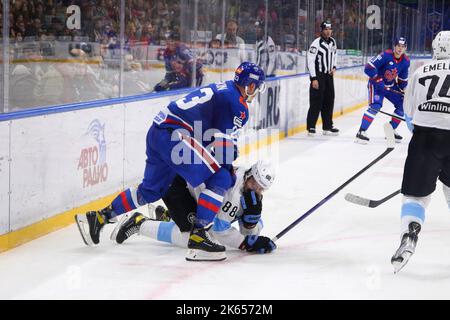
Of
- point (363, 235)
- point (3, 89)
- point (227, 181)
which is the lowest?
point (363, 235)

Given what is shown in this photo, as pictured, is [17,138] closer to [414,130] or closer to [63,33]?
[63,33]

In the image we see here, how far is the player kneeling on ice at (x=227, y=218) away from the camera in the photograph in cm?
421

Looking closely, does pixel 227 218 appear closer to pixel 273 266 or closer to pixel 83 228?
pixel 273 266

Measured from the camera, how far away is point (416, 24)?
20.1 meters

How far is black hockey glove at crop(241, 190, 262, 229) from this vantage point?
165 inches

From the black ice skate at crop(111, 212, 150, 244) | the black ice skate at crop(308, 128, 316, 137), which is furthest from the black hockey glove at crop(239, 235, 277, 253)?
the black ice skate at crop(308, 128, 316, 137)

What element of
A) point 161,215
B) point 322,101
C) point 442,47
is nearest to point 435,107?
point 442,47

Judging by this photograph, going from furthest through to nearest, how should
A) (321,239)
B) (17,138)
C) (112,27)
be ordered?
1. (112,27)
2. (321,239)
3. (17,138)

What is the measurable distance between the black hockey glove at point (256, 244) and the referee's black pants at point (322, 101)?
5436mm

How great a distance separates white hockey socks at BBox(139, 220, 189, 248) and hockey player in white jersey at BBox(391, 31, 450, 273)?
1106 mm

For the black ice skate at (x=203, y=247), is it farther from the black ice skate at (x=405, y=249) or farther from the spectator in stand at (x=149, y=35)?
the spectator in stand at (x=149, y=35)

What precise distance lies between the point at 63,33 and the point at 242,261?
76.6 inches
